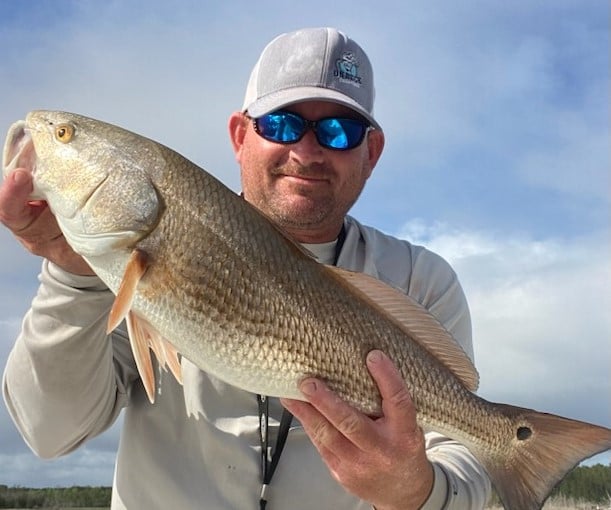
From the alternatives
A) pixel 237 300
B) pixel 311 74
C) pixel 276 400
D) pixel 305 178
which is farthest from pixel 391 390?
pixel 311 74

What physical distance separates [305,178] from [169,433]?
5.84 feet

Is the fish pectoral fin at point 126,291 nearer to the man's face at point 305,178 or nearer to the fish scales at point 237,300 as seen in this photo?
the fish scales at point 237,300

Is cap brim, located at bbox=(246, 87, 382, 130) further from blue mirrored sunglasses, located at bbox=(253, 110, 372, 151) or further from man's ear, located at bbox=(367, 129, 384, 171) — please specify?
man's ear, located at bbox=(367, 129, 384, 171)

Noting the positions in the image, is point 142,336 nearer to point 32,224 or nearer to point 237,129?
point 32,224

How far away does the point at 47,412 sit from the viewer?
13.4 ft

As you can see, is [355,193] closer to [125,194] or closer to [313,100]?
[313,100]

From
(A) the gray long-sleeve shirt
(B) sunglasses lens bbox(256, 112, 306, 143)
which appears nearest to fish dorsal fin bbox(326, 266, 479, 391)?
(A) the gray long-sleeve shirt

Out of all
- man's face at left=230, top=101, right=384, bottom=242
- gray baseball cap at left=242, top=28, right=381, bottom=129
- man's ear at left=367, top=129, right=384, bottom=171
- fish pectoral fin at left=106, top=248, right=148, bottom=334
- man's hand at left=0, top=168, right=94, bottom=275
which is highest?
gray baseball cap at left=242, top=28, right=381, bottom=129

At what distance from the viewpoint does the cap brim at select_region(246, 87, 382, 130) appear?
4789 mm

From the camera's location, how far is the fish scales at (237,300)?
3131mm

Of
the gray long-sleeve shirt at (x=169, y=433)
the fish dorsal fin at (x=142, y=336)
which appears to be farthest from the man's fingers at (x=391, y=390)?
the fish dorsal fin at (x=142, y=336)

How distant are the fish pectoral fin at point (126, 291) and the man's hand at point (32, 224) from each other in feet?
2.06

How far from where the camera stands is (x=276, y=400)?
4.50 metres

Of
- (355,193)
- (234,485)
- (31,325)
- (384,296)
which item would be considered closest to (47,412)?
(31,325)
